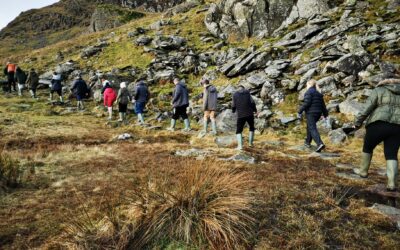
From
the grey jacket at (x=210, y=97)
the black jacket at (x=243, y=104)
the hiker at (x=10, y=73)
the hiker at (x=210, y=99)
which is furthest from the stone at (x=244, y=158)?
the hiker at (x=10, y=73)

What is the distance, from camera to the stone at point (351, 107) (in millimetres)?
16094

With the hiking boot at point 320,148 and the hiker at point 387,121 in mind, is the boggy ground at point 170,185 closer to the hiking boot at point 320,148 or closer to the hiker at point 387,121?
the hiking boot at point 320,148

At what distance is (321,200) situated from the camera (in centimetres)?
710

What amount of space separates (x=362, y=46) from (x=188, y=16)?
23732mm

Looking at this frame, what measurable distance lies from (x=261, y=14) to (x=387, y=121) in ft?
77.0

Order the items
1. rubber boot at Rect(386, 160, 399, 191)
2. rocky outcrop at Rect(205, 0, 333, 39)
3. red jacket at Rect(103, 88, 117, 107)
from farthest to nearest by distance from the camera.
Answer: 1. rocky outcrop at Rect(205, 0, 333, 39)
2. red jacket at Rect(103, 88, 117, 107)
3. rubber boot at Rect(386, 160, 399, 191)

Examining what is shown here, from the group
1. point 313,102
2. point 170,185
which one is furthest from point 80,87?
point 170,185

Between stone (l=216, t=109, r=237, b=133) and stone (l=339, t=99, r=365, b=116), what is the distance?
208 inches

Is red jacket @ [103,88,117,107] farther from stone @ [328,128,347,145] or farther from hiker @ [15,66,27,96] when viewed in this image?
stone @ [328,128,347,145]

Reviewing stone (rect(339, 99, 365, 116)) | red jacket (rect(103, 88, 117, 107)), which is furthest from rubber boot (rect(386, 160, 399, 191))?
red jacket (rect(103, 88, 117, 107))

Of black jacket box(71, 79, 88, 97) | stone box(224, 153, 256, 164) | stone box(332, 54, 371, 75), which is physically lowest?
stone box(224, 153, 256, 164)

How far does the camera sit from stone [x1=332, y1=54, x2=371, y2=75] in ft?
61.6

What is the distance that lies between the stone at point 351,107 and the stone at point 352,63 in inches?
108

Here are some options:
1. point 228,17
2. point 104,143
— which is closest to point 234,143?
point 104,143
